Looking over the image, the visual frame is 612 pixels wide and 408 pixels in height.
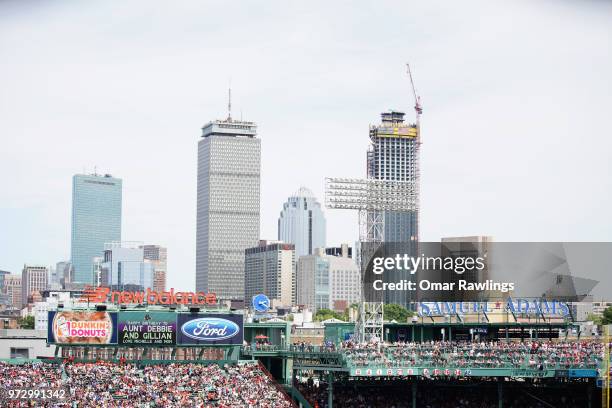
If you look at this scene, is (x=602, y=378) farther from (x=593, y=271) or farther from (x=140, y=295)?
(x=140, y=295)

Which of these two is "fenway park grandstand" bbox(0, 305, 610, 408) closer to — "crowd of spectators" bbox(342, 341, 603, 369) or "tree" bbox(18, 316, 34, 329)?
"crowd of spectators" bbox(342, 341, 603, 369)

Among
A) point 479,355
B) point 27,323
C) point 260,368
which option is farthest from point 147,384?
point 27,323

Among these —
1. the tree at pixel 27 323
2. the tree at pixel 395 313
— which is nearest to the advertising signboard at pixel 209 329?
the tree at pixel 395 313

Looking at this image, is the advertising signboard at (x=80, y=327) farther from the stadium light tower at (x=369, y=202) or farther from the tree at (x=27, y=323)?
the tree at (x=27, y=323)

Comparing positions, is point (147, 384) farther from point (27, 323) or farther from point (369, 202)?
point (27, 323)

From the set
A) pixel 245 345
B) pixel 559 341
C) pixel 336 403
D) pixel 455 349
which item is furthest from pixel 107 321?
pixel 559 341

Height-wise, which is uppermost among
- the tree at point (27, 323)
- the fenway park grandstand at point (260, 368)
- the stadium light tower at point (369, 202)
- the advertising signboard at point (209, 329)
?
the stadium light tower at point (369, 202)
